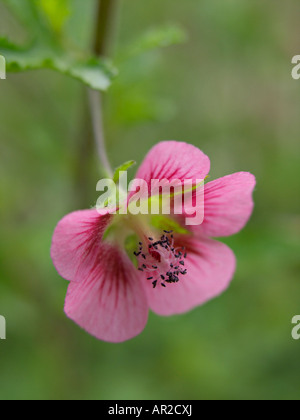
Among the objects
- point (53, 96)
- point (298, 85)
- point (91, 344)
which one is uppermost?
point (298, 85)

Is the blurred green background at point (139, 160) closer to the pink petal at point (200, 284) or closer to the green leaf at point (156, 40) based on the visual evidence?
the green leaf at point (156, 40)

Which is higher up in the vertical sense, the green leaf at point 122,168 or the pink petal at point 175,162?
the pink petal at point 175,162

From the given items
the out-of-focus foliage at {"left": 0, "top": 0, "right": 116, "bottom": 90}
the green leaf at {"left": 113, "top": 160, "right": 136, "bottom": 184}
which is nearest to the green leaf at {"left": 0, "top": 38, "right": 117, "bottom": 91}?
the out-of-focus foliage at {"left": 0, "top": 0, "right": 116, "bottom": 90}

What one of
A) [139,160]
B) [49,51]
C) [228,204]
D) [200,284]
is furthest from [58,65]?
[139,160]

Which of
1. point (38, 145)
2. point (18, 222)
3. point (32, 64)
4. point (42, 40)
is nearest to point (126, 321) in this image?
point (32, 64)

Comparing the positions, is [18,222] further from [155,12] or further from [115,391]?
→ [155,12]

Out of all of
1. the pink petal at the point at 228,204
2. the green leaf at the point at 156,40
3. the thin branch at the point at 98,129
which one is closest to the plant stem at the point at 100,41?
the thin branch at the point at 98,129

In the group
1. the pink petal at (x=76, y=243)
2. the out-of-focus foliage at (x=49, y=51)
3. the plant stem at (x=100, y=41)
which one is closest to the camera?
the pink petal at (x=76, y=243)
